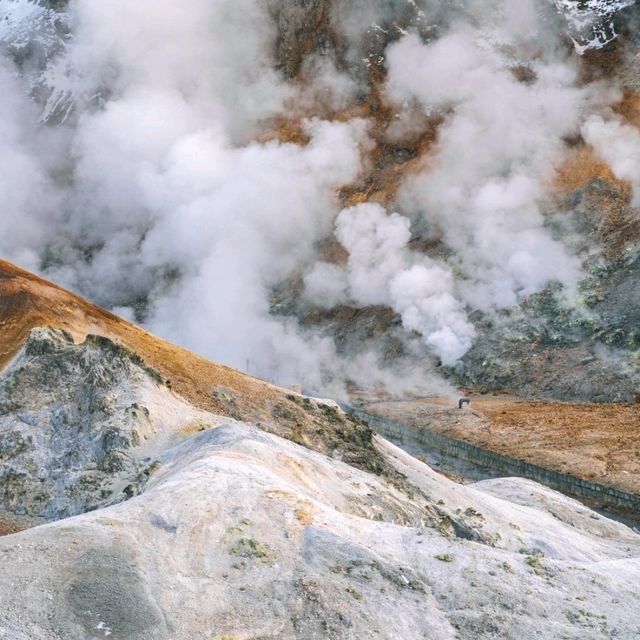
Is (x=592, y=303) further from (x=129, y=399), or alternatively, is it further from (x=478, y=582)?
(x=478, y=582)

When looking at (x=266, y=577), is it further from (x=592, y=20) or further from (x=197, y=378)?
(x=592, y=20)

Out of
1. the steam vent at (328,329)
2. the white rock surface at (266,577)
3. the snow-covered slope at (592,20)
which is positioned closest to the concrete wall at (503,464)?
the steam vent at (328,329)

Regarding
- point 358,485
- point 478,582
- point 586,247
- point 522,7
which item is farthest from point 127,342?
point 522,7

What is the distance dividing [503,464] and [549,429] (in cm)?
312

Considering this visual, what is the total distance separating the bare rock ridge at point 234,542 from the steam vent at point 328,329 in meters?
0.04

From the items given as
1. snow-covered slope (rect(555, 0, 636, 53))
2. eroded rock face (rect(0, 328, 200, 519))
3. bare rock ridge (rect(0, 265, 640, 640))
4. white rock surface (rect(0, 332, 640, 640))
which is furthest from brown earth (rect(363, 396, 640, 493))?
snow-covered slope (rect(555, 0, 636, 53))

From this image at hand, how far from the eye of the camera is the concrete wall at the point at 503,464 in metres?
18.5

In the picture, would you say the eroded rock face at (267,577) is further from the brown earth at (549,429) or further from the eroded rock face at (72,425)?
the brown earth at (549,429)

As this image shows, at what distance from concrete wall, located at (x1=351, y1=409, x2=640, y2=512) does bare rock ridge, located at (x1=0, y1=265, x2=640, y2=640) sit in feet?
12.9

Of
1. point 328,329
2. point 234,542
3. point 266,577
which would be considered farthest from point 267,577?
point 328,329

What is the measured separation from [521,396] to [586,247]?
29.3ft

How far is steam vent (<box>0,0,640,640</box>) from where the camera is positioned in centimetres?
780

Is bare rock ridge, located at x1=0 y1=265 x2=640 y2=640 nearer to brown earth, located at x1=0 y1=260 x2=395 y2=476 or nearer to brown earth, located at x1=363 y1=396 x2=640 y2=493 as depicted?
brown earth, located at x1=0 y1=260 x2=395 y2=476

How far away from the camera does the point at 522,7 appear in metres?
46.1
